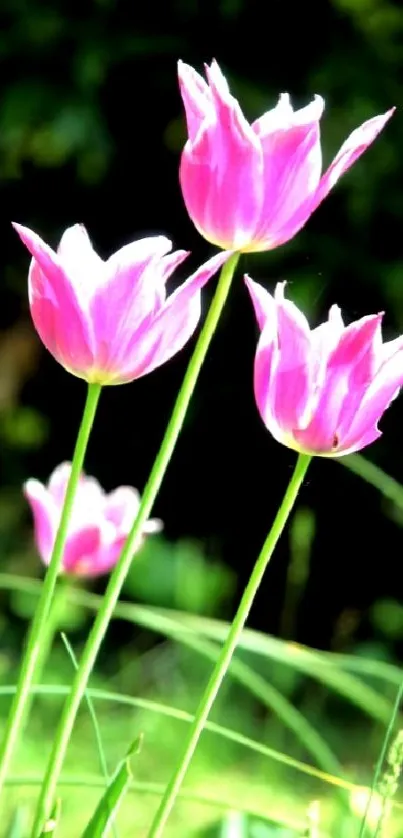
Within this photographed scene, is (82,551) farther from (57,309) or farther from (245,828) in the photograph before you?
(57,309)

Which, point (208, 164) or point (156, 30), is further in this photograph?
point (156, 30)

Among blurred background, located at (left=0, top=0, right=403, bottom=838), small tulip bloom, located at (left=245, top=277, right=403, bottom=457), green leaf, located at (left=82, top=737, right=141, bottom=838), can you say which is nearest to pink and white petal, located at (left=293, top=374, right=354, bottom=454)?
small tulip bloom, located at (left=245, top=277, right=403, bottom=457)

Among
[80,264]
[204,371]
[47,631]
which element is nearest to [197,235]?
[204,371]

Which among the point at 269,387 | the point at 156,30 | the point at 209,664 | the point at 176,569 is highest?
the point at 156,30

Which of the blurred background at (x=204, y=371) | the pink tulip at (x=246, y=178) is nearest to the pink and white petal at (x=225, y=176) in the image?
the pink tulip at (x=246, y=178)

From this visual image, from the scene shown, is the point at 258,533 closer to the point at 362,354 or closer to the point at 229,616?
the point at 229,616

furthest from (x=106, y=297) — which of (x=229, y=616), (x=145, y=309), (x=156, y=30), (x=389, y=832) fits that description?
(x=229, y=616)

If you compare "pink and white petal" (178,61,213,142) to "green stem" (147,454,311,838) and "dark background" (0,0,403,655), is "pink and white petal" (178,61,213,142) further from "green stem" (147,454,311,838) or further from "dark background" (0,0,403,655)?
"dark background" (0,0,403,655)
